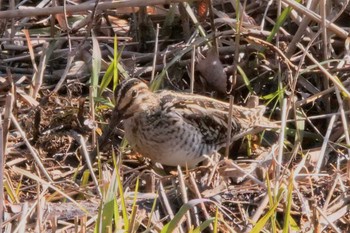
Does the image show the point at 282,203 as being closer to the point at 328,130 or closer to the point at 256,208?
the point at 256,208

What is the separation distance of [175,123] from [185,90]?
0.60 m

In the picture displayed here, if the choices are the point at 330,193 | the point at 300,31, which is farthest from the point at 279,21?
the point at 330,193

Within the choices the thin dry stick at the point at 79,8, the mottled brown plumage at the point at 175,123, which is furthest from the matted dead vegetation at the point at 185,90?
the mottled brown plumage at the point at 175,123

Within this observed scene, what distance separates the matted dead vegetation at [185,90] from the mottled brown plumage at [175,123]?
0.11 meters

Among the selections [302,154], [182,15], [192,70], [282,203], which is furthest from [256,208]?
[182,15]

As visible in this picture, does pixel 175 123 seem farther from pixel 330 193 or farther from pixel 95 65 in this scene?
pixel 330 193

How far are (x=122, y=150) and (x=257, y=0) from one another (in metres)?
1.41

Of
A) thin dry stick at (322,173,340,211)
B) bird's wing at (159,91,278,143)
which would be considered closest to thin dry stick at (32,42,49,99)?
bird's wing at (159,91,278,143)

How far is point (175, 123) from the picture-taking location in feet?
17.5

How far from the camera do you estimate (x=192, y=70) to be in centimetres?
562

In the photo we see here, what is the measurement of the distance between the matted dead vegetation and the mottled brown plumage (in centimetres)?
11

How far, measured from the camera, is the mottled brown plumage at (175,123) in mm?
5234

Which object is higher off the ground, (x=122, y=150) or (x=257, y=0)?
(x=257, y=0)

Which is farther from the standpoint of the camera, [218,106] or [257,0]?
[257,0]
